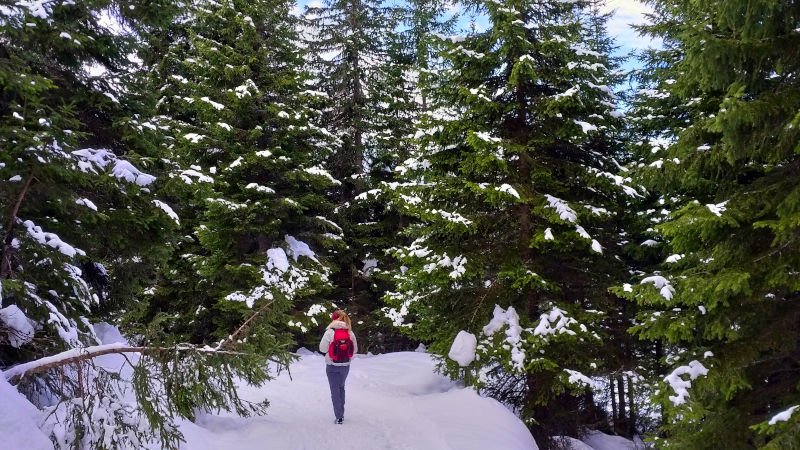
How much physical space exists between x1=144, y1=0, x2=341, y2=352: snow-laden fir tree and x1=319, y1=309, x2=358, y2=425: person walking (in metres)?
5.15

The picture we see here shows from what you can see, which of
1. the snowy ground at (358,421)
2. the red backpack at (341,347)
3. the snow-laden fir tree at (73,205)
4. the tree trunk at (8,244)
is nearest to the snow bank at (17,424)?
the snowy ground at (358,421)

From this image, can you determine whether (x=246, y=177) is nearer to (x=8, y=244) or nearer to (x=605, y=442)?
(x=8, y=244)

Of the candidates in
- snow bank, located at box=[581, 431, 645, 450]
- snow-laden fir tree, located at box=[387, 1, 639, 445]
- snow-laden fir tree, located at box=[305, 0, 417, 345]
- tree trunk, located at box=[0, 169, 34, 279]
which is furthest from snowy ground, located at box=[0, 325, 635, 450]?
snow-laden fir tree, located at box=[305, 0, 417, 345]

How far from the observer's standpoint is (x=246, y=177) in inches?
629

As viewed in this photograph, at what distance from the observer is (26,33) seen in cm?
603

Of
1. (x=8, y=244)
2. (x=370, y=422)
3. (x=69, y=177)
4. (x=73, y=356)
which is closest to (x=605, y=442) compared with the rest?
(x=370, y=422)

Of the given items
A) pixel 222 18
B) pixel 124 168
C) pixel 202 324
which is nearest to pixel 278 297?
pixel 124 168

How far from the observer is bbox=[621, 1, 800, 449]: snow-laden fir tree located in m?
5.58

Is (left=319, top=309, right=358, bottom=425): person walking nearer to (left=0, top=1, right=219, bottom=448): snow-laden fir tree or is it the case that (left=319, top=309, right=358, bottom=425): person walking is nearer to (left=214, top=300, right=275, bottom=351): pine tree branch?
(left=0, top=1, right=219, bottom=448): snow-laden fir tree

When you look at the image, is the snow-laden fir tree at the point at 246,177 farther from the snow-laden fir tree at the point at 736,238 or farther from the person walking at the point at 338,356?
the snow-laden fir tree at the point at 736,238

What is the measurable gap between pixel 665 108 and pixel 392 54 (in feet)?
39.7

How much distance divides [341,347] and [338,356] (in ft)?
0.54

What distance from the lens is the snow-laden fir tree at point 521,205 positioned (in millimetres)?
9258

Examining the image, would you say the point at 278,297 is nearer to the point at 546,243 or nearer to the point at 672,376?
the point at 672,376
